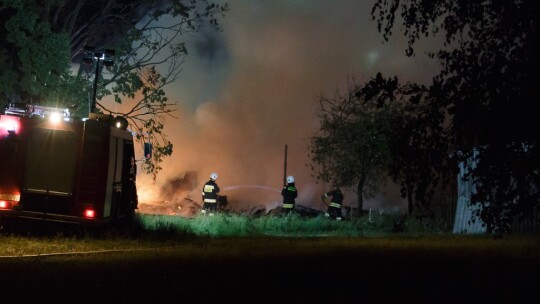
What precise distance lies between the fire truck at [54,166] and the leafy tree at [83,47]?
3.24m

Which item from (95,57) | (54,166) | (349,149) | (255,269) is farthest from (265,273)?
(349,149)

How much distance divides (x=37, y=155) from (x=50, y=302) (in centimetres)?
779

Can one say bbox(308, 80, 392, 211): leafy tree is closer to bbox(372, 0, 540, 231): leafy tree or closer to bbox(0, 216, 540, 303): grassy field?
bbox(0, 216, 540, 303): grassy field

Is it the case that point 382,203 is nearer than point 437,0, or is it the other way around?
point 437,0

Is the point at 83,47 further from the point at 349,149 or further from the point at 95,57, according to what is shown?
the point at 349,149

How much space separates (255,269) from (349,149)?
17739 millimetres

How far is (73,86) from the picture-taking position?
18.0 meters

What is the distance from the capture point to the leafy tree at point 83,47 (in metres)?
16.9

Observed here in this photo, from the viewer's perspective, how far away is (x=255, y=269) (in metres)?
9.92

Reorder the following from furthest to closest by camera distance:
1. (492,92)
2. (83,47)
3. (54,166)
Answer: (83,47)
(54,166)
(492,92)

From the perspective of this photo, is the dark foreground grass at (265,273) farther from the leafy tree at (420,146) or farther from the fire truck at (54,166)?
the leafy tree at (420,146)

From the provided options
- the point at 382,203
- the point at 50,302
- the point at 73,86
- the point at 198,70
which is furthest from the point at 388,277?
the point at 198,70

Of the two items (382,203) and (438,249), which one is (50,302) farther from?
(382,203)

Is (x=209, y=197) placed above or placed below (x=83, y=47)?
below
